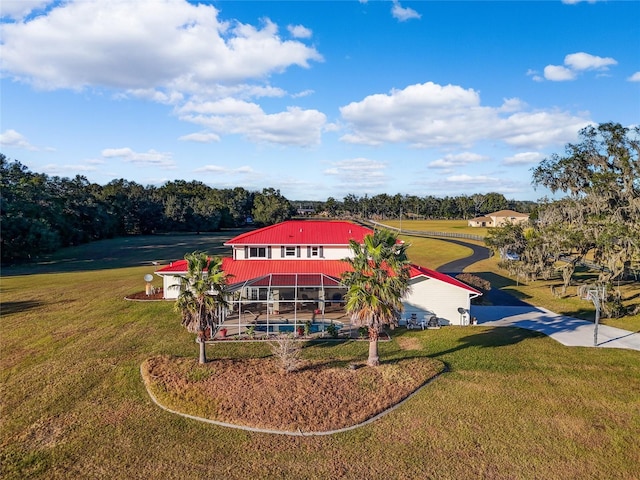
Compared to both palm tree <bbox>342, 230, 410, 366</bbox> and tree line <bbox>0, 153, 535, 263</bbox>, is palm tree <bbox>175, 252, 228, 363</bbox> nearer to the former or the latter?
palm tree <bbox>342, 230, 410, 366</bbox>

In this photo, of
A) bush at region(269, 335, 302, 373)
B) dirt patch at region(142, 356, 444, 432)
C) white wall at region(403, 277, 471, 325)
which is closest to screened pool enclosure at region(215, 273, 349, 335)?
bush at region(269, 335, 302, 373)

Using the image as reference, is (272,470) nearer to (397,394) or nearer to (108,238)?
(397,394)

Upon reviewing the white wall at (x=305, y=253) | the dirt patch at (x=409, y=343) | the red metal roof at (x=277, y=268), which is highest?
the white wall at (x=305, y=253)

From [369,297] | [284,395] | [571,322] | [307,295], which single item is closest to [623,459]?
[369,297]

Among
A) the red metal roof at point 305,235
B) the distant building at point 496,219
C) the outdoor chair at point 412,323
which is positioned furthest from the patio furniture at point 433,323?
the distant building at point 496,219

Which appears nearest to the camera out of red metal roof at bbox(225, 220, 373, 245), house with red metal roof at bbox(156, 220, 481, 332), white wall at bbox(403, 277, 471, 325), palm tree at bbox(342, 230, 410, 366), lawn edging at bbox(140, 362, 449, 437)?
lawn edging at bbox(140, 362, 449, 437)

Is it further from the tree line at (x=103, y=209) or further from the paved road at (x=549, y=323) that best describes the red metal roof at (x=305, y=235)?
the tree line at (x=103, y=209)
